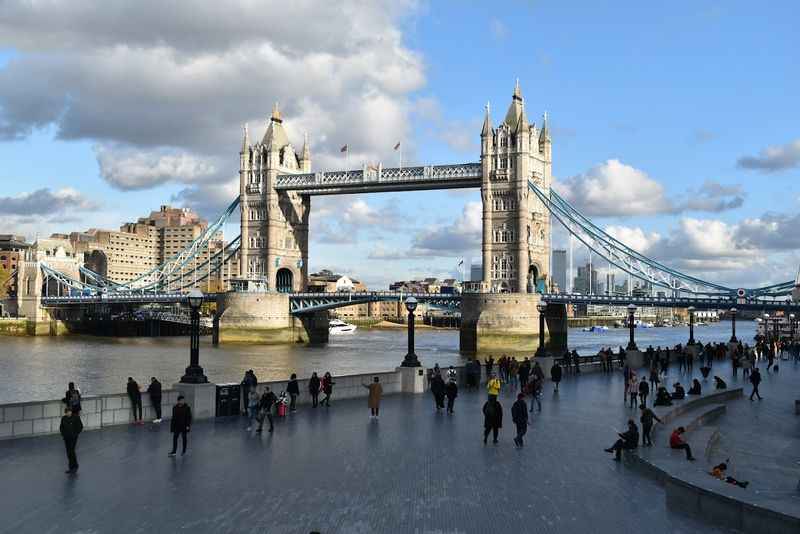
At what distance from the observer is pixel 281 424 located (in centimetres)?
1922

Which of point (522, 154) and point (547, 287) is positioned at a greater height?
point (522, 154)

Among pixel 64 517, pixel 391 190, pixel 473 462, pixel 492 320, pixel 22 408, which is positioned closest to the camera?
A: pixel 64 517

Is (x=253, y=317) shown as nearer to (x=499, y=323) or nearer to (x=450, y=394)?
(x=499, y=323)

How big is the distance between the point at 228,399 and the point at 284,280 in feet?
283

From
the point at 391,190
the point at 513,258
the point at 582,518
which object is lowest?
the point at 582,518

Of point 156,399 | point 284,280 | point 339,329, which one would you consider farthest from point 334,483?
point 339,329

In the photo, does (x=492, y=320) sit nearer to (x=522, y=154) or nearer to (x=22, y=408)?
(x=522, y=154)

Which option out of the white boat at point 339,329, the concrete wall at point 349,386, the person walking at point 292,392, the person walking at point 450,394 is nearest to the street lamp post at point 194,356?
the concrete wall at point 349,386

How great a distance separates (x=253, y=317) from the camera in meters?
88.2

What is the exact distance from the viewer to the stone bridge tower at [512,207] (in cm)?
8581

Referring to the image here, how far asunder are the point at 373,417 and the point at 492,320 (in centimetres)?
5593

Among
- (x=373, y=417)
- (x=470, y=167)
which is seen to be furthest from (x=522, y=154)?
(x=373, y=417)

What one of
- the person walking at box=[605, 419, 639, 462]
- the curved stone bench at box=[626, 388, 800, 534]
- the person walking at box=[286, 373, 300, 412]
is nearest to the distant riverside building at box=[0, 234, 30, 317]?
the person walking at box=[286, 373, 300, 412]

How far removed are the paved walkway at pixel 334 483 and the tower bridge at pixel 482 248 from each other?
57844 millimetres
